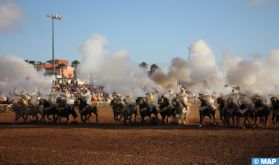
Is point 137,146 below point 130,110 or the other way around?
below

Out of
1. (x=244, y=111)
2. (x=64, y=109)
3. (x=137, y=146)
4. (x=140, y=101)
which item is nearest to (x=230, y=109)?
(x=244, y=111)

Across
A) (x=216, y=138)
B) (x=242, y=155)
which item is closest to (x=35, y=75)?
(x=216, y=138)

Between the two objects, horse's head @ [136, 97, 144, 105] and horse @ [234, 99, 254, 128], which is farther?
horse's head @ [136, 97, 144, 105]

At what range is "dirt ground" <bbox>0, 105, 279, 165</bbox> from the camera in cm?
1681

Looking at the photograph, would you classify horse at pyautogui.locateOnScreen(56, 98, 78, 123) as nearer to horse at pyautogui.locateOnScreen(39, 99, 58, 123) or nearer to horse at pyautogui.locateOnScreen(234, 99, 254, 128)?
horse at pyautogui.locateOnScreen(39, 99, 58, 123)

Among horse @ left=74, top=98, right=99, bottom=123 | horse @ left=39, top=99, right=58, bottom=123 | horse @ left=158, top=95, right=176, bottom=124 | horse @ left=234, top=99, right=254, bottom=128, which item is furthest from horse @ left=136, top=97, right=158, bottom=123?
horse @ left=39, top=99, right=58, bottom=123

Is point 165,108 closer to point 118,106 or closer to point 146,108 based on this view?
point 146,108

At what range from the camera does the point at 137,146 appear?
2038cm

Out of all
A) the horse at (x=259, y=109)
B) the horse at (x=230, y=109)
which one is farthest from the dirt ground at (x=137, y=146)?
the horse at (x=259, y=109)

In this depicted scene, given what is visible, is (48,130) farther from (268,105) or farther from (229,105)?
(268,105)

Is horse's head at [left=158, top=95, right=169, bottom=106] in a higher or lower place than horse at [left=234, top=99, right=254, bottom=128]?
higher

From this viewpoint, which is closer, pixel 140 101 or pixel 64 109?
pixel 140 101

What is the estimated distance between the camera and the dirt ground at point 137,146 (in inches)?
662

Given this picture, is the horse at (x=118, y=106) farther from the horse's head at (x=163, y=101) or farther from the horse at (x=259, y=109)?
the horse at (x=259, y=109)
